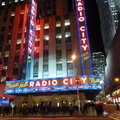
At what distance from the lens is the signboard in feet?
97.7

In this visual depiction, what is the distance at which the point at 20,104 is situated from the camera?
37.1 meters

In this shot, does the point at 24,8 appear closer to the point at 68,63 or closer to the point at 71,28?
the point at 71,28

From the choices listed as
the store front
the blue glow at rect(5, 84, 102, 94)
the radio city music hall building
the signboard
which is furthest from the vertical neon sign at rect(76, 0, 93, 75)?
the blue glow at rect(5, 84, 102, 94)

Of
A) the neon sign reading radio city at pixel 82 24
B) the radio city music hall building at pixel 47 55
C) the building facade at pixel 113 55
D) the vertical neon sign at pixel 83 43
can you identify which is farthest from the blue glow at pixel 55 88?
the building facade at pixel 113 55

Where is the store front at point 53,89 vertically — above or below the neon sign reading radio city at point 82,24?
below

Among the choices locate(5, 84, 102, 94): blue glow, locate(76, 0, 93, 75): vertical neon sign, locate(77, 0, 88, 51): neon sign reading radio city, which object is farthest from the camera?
locate(77, 0, 88, 51): neon sign reading radio city

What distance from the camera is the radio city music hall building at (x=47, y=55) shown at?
32.0 m

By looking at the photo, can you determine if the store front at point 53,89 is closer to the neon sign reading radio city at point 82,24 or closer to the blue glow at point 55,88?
the blue glow at point 55,88

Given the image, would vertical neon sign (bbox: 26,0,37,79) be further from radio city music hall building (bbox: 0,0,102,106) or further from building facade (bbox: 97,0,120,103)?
building facade (bbox: 97,0,120,103)

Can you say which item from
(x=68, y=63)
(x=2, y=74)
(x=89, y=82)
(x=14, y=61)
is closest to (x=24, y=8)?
(x=14, y=61)

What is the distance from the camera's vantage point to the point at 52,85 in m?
31.5

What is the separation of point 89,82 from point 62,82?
5.64 m

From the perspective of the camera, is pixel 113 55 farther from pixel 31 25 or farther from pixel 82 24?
pixel 31 25

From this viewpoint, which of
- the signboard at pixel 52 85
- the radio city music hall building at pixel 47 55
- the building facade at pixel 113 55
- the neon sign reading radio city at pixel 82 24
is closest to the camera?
the signboard at pixel 52 85
